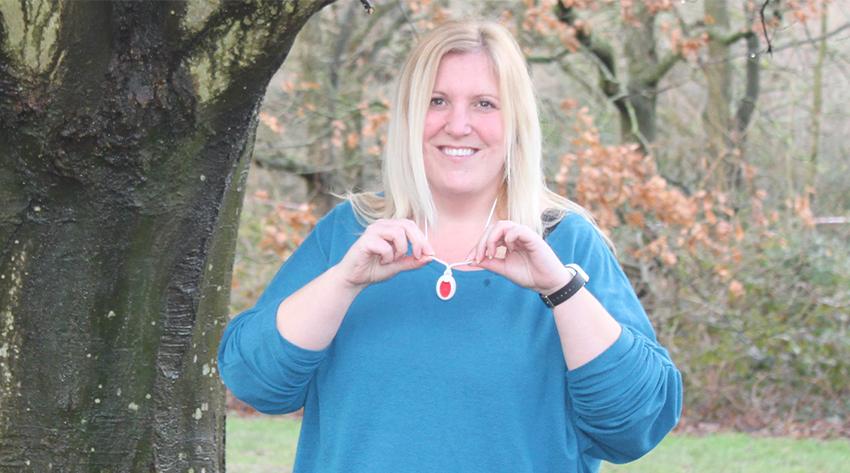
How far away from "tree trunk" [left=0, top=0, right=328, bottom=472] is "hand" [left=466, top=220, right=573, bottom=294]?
731mm

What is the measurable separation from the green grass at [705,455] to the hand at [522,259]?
16.5 ft

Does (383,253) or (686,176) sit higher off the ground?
(383,253)

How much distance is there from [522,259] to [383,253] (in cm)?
33

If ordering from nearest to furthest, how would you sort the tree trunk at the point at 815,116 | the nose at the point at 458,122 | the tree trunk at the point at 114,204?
the tree trunk at the point at 114,204, the nose at the point at 458,122, the tree trunk at the point at 815,116

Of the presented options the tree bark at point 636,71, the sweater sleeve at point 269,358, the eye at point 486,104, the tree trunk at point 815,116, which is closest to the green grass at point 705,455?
the tree bark at point 636,71

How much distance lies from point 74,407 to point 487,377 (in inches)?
48.2

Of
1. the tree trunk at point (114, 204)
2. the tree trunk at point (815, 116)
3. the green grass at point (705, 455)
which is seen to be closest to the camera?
the tree trunk at point (114, 204)

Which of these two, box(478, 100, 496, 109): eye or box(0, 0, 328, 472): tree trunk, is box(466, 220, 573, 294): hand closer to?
box(478, 100, 496, 109): eye

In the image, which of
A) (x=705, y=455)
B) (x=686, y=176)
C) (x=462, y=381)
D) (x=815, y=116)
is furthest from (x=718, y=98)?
(x=462, y=381)

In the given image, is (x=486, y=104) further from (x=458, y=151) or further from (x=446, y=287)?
(x=446, y=287)

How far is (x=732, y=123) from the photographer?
10102 mm

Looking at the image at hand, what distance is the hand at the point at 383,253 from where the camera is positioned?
1913mm

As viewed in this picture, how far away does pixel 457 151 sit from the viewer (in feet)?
7.20

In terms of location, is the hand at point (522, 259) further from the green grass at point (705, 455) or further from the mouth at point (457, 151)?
the green grass at point (705, 455)
